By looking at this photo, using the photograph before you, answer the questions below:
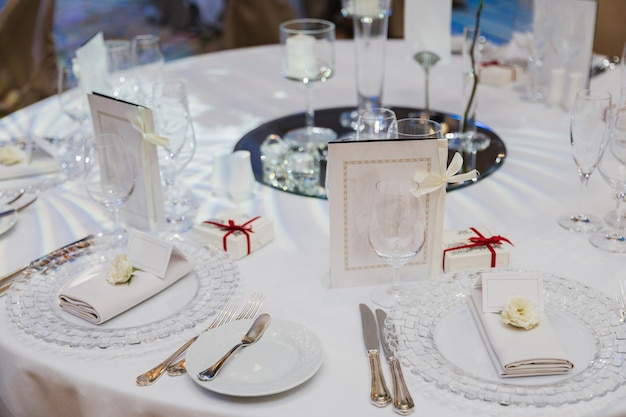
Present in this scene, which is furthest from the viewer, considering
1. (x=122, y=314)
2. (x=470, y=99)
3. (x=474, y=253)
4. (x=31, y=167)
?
(x=470, y=99)

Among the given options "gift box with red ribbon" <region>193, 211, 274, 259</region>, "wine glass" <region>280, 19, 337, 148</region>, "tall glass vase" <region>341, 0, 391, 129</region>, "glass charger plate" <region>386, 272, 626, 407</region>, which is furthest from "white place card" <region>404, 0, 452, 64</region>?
"glass charger plate" <region>386, 272, 626, 407</region>

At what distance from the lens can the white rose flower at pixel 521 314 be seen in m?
1.17

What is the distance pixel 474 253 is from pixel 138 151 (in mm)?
723

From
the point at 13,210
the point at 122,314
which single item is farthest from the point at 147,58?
the point at 122,314

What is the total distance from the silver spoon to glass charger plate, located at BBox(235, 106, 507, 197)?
591 mm

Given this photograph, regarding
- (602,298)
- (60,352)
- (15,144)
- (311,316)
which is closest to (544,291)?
(602,298)

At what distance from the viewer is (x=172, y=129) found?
169 cm

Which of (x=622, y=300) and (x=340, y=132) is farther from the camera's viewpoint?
(x=340, y=132)

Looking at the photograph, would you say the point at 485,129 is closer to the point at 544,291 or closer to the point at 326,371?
the point at 544,291

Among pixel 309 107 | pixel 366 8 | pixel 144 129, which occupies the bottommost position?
pixel 309 107

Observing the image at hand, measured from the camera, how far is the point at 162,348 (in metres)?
1.23

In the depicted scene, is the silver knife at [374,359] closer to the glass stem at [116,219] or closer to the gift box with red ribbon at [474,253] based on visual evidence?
the gift box with red ribbon at [474,253]

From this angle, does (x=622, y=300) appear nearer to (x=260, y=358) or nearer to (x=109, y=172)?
(x=260, y=358)

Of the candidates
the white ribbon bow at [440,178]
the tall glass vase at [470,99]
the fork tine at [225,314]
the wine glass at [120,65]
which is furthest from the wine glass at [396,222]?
the wine glass at [120,65]
